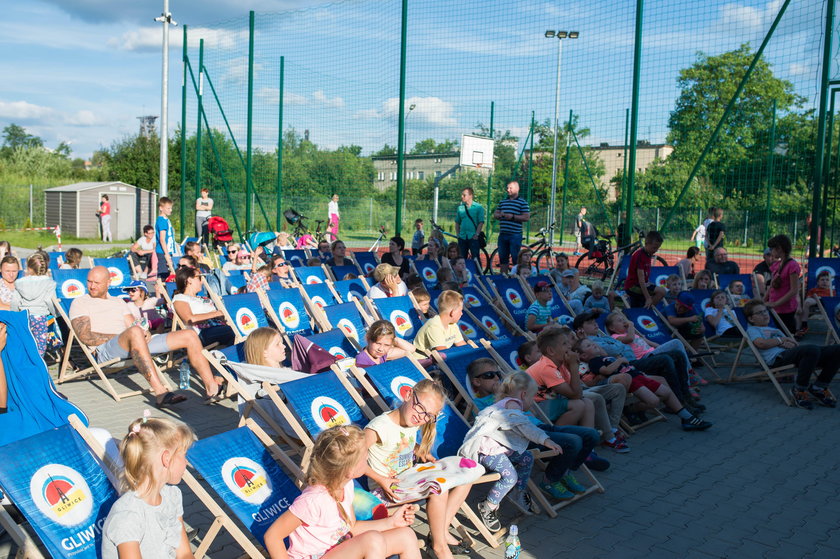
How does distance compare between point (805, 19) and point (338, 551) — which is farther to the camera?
point (805, 19)

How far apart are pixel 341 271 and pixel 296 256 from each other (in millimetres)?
2069

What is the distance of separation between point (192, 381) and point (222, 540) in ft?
10.1

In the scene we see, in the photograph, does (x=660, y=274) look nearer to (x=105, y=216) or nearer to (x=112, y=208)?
(x=105, y=216)

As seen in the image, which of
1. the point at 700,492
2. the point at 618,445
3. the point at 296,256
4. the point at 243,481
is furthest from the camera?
the point at 296,256

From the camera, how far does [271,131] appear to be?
1639 cm

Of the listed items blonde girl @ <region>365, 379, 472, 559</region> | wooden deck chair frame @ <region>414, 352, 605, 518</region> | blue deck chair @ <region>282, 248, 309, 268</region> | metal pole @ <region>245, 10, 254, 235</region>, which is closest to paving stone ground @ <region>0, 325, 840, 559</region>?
wooden deck chair frame @ <region>414, 352, 605, 518</region>

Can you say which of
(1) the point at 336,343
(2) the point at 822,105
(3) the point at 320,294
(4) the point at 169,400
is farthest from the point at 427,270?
(2) the point at 822,105

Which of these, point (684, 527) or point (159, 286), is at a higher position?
point (159, 286)

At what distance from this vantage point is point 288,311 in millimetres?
6672

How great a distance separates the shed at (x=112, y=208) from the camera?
22.9 metres

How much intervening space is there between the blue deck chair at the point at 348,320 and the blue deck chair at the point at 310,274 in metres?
2.39

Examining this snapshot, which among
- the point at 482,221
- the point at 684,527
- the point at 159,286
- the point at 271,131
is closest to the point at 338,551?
the point at 684,527

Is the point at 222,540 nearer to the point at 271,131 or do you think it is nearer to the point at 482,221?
the point at 482,221

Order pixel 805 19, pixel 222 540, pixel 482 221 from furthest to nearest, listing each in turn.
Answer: pixel 482 221, pixel 805 19, pixel 222 540
